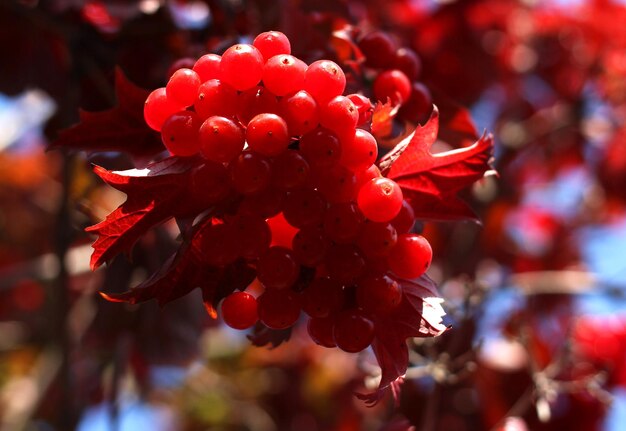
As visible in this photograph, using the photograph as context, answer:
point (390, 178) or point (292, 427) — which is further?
point (292, 427)

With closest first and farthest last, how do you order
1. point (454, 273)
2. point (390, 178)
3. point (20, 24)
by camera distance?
1. point (390, 178)
2. point (20, 24)
3. point (454, 273)

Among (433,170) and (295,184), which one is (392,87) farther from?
(295,184)

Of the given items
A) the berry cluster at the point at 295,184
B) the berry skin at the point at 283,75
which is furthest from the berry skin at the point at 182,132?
the berry skin at the point at 283,75

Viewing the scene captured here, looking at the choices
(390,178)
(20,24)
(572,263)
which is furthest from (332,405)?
(390,178)

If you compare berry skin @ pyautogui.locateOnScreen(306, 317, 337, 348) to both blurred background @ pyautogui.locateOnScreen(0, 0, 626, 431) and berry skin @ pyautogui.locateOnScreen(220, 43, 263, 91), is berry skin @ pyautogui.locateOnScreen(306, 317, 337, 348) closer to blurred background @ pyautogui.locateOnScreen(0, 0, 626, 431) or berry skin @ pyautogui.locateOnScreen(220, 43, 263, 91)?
blurred background @ pyautogui.locateOnScreen(0, 0, 626, 431)

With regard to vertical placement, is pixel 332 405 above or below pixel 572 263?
below

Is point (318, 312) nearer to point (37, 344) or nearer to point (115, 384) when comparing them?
point (115, 384)

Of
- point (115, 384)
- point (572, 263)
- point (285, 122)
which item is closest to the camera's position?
point (285, 122)
